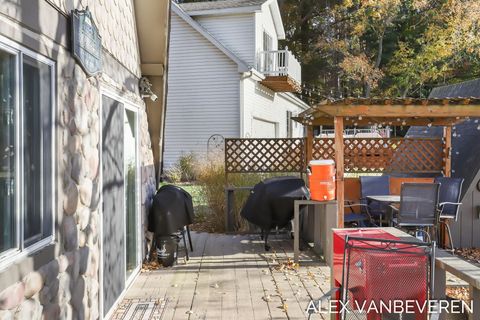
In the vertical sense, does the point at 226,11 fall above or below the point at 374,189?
above

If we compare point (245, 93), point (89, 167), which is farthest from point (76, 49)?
point (245, 93)

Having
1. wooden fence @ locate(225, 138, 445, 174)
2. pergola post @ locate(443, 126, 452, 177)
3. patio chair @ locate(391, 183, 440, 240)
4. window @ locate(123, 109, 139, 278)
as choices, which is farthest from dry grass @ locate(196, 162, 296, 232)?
pergola post @ locate(443, 126, 452, 177)

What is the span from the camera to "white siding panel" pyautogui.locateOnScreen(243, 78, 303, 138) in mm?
15156

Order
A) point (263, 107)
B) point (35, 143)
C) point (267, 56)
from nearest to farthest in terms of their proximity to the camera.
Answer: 1. point (35, 143)
2. point (267, 56)
3. point (263, 107)

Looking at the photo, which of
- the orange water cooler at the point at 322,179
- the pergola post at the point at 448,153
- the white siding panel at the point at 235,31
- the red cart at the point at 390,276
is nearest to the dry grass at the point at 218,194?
the orange water cooler at the point at 322,179

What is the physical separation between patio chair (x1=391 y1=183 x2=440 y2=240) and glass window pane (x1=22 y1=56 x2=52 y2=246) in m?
4.83

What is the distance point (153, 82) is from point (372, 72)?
1844cm

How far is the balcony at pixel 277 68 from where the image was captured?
1666 centimetres

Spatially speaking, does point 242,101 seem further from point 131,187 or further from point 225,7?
point 131,187

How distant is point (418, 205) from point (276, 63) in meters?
11.4

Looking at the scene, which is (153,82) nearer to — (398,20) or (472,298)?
(472,298)

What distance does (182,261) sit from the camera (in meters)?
6.11

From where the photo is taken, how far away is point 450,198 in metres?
6.99

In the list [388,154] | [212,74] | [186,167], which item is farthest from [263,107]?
[388,154]
